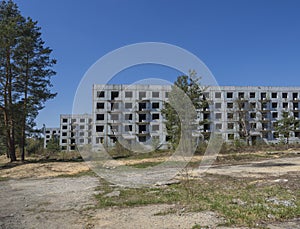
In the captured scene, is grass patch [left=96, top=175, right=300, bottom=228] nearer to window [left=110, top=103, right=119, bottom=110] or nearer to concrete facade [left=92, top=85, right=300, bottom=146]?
concrete facade [left=92, top=85, right=300, bottom=146]

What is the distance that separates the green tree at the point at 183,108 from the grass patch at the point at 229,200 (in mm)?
10953

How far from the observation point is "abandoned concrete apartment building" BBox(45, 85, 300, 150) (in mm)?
46094

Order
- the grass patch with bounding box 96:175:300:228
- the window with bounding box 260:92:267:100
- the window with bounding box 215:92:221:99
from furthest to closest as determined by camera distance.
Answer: the window with bounding box 260:92:267:100 → the window with bounding box 215:92:221:99 → the grass patch with bounding box 96:175:300:228

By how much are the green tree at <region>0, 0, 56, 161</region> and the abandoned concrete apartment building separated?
68.3 feet

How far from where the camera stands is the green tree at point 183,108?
19.0 metres

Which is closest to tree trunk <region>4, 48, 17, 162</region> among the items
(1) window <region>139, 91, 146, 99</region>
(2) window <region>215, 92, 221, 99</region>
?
(1) window <region>139, 91, 146, 99</region>

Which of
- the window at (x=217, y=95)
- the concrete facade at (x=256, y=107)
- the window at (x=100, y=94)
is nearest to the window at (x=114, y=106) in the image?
the window at (x=100, y=94)

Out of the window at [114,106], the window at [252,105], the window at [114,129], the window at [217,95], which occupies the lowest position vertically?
the window at [114,129]

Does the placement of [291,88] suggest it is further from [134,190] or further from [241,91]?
[134,190]

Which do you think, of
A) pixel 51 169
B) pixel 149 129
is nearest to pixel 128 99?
pixel 149 129

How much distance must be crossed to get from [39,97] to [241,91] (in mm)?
42416

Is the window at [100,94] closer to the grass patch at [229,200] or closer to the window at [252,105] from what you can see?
the window at [252,105]

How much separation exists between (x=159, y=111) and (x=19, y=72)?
28.3 meters

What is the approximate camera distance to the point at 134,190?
25.0ft
